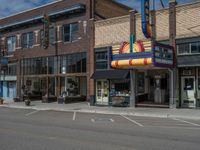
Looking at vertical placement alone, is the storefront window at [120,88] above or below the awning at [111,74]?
below

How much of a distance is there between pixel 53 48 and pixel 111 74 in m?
10.2

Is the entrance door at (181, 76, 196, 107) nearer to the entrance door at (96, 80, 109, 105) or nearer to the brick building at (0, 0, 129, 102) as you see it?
the entrance door at (96, 80, 109, 105)

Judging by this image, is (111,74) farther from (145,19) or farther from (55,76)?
(55,76)

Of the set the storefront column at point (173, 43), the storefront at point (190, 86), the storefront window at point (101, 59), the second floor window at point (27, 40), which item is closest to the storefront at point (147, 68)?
the storefront column at point (173, 43)

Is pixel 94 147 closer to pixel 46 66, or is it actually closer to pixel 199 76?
pixel 199 76

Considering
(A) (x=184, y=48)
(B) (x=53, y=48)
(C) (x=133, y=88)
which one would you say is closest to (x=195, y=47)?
(A) (x=184, y=48)

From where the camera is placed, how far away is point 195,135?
11734 millimetres

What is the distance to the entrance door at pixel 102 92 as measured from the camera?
94.2ft

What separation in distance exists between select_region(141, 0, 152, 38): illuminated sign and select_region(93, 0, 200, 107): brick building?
2.75ft

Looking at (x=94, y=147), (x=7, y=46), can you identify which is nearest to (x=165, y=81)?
(x=94, y=147)

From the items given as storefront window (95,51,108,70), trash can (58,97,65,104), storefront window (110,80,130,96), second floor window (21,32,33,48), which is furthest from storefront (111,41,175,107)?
second floor window (21,32,33,48)

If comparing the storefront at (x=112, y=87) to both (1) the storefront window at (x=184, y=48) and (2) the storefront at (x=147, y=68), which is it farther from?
(1) the storefront window at (x=184, y=48)

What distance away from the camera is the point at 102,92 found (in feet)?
95.2

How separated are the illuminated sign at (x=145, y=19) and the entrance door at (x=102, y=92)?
6.52 meters
